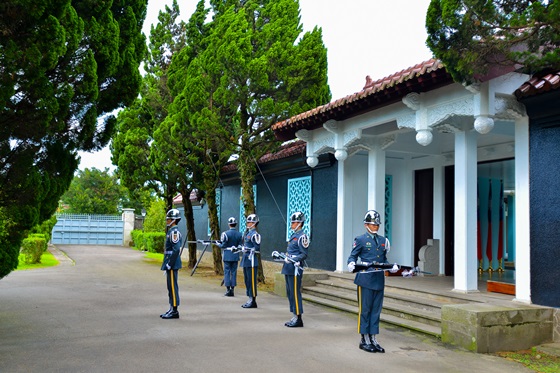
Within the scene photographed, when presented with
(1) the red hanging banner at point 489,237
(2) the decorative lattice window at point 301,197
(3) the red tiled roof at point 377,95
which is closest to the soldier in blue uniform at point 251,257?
(3) the red tiled roof at point 377,95

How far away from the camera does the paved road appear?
5.44 metres

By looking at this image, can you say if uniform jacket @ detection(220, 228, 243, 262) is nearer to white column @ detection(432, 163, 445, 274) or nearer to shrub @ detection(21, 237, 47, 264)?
white column @ detection(432, 163, 445, 274)

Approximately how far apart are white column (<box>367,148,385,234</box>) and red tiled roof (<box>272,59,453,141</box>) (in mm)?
1171

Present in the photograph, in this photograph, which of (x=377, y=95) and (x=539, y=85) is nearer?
(x=539, y=85)

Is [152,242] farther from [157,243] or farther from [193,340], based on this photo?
[193,340]

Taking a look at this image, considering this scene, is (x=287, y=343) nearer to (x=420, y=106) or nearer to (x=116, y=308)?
(x=116, y=308)

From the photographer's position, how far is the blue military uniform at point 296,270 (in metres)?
7.61

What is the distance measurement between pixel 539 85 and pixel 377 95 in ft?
8.89

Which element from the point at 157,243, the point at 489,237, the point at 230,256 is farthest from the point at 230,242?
the point at 157,243

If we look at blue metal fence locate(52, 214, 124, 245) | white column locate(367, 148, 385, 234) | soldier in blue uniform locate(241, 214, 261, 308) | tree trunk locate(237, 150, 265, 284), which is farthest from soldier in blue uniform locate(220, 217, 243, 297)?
blue metal fence locate(52, 214, 124, 245)

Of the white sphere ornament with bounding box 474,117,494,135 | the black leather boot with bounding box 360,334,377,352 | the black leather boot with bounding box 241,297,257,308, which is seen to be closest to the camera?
the black leather boot with bounding box 360,334,377,352

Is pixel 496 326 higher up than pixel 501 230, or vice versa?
pixel 501 230

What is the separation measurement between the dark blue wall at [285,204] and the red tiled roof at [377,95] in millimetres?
1422

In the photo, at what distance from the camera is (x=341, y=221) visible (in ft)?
37.3
